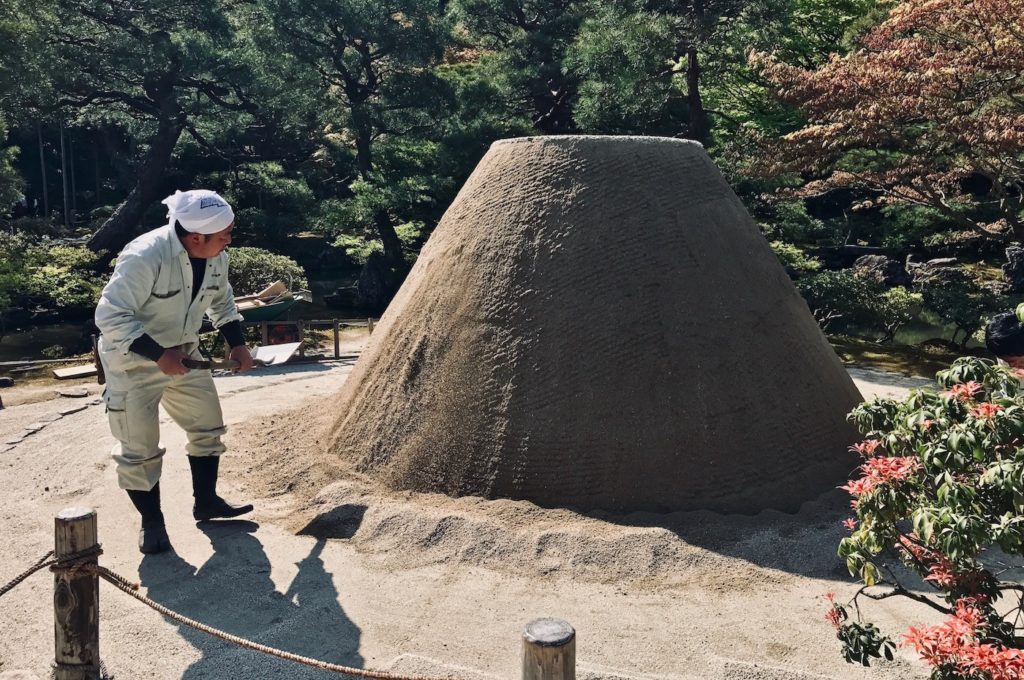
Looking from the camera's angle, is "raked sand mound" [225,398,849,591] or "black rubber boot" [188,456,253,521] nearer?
"raked sand mound" [225,398,849,591]

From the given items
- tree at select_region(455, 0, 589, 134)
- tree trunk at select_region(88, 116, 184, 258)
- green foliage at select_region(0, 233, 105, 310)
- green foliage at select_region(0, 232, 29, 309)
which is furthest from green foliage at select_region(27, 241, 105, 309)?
tree at select_region(455, 0, 589, 134)

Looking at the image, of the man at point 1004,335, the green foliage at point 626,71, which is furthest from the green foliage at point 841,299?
the green foliage at point 626,71

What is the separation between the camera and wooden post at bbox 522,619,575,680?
2.01 metres

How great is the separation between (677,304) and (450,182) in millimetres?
9610

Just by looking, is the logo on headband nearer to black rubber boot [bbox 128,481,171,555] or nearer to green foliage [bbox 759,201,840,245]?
black rubber boot [bbox 128,481,171,555]

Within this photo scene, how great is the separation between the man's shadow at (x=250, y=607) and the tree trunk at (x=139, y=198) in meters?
13.7

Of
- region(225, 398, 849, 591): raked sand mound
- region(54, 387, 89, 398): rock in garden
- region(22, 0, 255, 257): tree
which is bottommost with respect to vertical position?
region(225, 398, 849, 591): raked sand mound

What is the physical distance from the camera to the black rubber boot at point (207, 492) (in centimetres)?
437

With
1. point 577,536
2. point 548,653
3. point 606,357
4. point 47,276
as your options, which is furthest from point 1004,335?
point 47,276

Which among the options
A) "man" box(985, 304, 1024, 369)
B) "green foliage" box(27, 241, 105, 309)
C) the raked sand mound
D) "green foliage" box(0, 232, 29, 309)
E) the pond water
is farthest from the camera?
"green foliage" box(27, 241, 105, 309)

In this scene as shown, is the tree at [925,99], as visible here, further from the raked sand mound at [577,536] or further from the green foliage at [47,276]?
the green foliage at [47,276]

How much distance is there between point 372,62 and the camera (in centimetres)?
1614

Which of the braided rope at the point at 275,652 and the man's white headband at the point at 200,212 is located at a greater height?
the man's white headband at the point at 200,212

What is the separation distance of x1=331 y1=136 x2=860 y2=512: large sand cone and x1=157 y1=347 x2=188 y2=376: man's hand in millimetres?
1298
